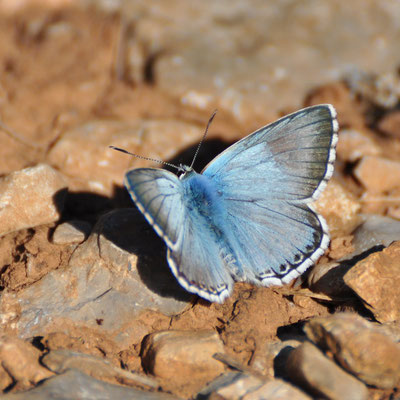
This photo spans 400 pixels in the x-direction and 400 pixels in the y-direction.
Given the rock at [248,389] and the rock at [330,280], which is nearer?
the rock at [248,389]

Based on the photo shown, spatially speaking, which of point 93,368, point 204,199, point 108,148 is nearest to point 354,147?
point 204,199

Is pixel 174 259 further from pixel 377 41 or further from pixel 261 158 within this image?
pixel 377 41

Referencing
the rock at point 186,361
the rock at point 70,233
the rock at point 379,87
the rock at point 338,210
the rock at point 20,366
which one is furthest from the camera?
the rock at point 379,87

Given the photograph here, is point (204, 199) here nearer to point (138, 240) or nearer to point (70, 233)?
point (138, 240)

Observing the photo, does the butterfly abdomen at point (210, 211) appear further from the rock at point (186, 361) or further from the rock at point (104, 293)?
the rock at point (186, 361)

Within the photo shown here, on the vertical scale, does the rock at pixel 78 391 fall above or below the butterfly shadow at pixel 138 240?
below

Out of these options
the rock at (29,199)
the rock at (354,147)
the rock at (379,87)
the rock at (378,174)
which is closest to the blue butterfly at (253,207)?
the rock at (29,199)

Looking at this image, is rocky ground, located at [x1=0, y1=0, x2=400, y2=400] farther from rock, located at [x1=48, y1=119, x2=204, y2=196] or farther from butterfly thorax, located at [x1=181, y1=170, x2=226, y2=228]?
butterfly thorax, located at [x1=181, y1=170, x2=226, y2=228]
